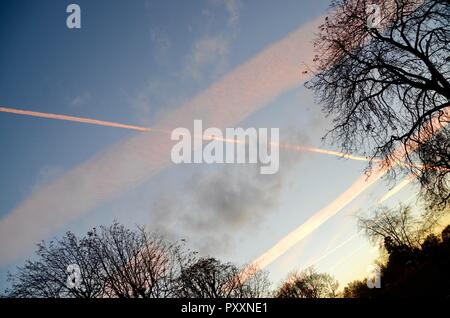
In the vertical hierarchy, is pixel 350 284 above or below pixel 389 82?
below

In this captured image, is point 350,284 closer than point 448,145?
No

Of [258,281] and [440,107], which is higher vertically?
[440,107]

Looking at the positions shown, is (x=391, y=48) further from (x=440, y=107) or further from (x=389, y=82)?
(x=440, y=107)

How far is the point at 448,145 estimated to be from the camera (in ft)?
36.3

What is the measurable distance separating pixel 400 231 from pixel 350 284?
37219 millimetres
